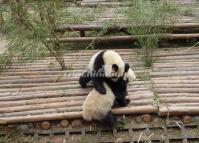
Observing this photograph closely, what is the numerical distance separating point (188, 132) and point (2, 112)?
207 cm

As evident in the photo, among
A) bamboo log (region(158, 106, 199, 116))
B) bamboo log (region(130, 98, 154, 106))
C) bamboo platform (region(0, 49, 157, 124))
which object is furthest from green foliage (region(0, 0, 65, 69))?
bamboo log (region(158, 106, 199, 116))

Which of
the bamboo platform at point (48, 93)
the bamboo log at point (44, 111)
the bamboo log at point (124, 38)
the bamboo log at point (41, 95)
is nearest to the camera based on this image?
the bamboo platform at point (48, 93)

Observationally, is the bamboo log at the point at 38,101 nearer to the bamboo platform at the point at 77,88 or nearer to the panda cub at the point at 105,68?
the bamboo platform at the point at 77,88

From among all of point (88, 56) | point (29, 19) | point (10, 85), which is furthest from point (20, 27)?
point (88, 56)

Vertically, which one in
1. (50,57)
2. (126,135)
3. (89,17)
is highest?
(89,17)

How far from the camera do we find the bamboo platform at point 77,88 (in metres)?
4.32

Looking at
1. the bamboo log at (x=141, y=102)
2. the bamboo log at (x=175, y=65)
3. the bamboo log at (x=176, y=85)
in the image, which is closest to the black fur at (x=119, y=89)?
the bamboo log at (x=141, y=102)

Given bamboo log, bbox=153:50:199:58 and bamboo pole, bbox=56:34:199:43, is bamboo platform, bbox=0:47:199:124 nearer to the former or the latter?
bamboo log, bbox=153:50:199:58

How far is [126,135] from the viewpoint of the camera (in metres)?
4.18

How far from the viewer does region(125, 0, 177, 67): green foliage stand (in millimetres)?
5582

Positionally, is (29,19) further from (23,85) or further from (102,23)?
(102,23)

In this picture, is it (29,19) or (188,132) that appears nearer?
(188,132)

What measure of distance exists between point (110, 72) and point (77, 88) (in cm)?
87

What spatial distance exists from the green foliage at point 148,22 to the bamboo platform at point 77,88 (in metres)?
0.23
